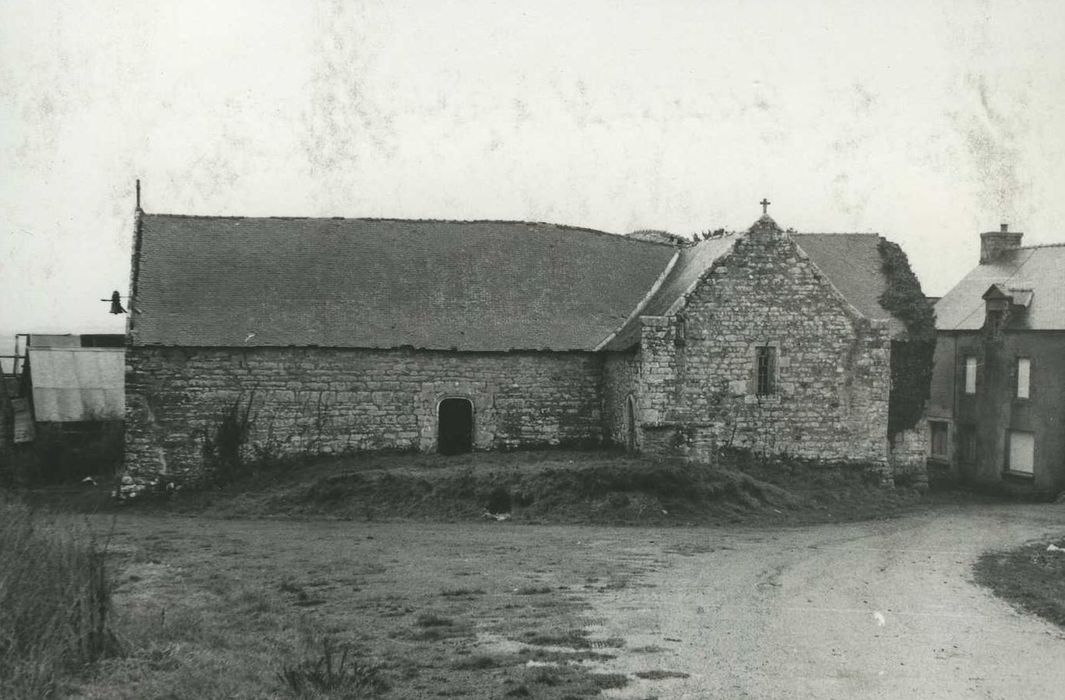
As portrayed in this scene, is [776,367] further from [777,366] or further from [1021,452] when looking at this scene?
[1021,452]

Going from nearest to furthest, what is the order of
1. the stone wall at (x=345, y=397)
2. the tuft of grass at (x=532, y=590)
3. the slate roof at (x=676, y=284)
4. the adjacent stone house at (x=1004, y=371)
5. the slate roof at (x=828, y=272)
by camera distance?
1. the tuft of grass at (x=532, y=590)
2. the stone wall at (x=345, y=397)
3. the slate roof at (x=676, y=284)
4. the slate roof at (x=828, y=272)
5. the adjacent stone house at (x=1004, y=371)

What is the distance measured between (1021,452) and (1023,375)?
7.63ft

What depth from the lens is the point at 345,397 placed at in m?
27.2

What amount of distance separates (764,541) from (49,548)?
1318 cm

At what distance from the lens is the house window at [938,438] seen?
35000mm

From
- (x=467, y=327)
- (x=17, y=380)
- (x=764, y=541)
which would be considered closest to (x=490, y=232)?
(x=467, y=327)

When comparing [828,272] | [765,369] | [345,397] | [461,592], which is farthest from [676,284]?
[461,592]

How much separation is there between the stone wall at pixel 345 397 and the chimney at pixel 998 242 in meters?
15.9

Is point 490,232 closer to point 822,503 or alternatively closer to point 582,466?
point 582,466

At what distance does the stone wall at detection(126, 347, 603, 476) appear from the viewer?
26.5 meters

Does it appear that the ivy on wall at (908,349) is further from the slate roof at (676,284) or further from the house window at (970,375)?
the slate roof at (676,284)

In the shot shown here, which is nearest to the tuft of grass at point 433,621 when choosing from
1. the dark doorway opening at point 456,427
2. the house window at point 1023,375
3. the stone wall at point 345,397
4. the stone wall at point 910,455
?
the stone wall at point 345,397

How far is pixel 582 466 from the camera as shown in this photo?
24109 millimetres

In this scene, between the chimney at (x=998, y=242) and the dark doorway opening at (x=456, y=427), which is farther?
the chimney at (x=998, y=242)
